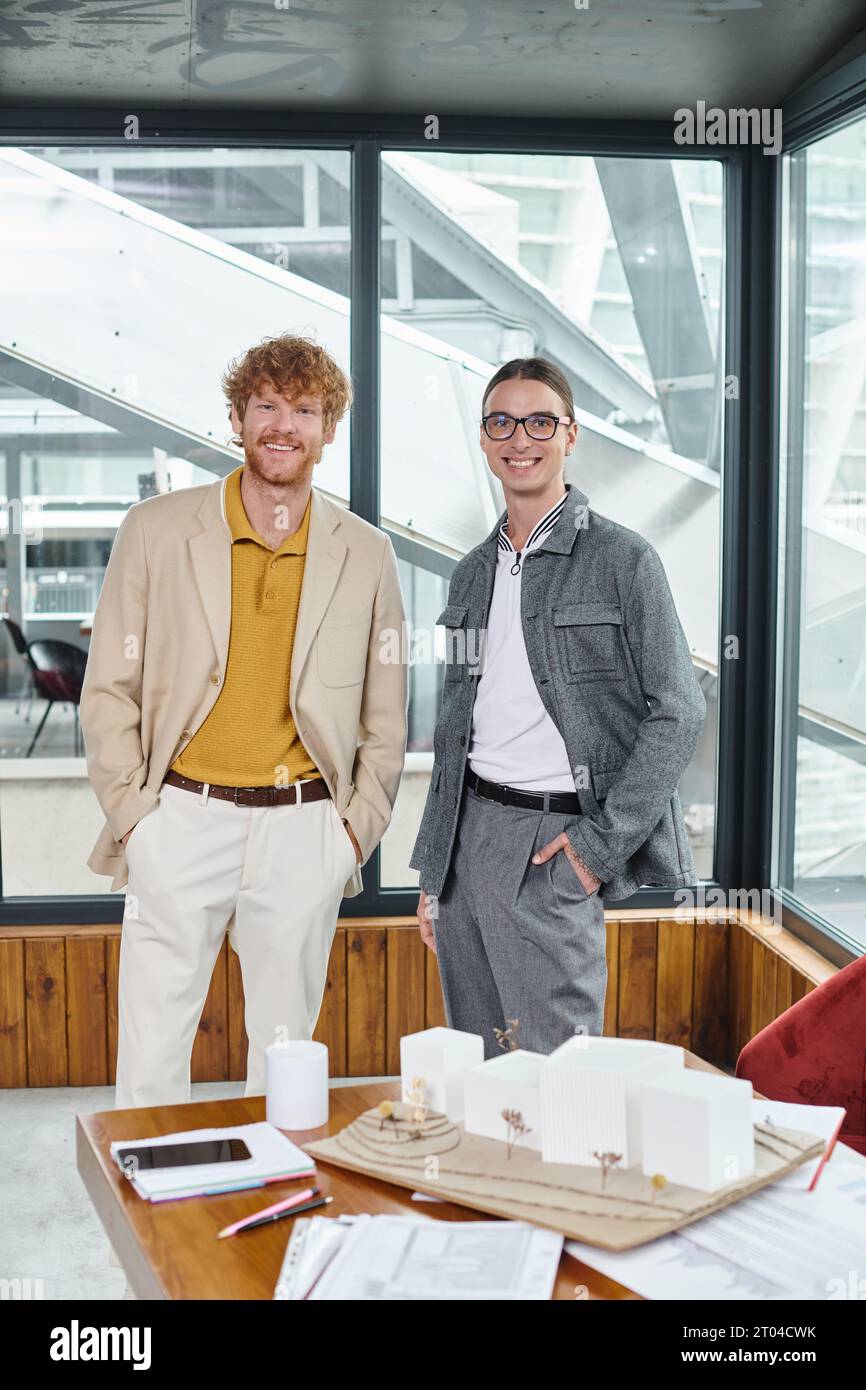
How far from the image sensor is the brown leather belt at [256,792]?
2641mm

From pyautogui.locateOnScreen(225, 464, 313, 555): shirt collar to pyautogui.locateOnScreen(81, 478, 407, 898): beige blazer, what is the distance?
19 mm

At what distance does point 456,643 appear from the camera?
258cm

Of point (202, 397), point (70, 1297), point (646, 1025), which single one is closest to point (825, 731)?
point (646, 1025)

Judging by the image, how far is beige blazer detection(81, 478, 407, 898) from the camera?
2.65 metres

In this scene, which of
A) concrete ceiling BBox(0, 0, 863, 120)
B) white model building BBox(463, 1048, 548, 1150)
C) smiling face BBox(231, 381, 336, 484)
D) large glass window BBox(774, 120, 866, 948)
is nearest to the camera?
white model building BBox(463, 1048, 548, 1150)

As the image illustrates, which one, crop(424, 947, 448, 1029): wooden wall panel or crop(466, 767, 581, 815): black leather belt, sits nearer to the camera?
crop(466, 767, 581, 815): black leather belt

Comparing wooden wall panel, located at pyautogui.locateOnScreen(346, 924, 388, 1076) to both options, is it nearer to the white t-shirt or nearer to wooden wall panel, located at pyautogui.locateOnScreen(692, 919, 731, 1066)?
wooden wall panel, located at pyautogui.locateOnScreen(692, 919, 731, 1066)

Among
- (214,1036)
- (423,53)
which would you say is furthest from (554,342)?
(214,1036)

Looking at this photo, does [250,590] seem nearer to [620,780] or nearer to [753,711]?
[620,780]

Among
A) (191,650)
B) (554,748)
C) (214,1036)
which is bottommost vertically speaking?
(214,1036)

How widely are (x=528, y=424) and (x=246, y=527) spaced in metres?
0.63

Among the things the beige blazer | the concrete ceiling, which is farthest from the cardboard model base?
the concrete ceiling

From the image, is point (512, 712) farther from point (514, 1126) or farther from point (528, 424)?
point (514, 1126)

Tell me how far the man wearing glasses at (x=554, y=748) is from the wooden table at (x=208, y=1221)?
0.58 metres
